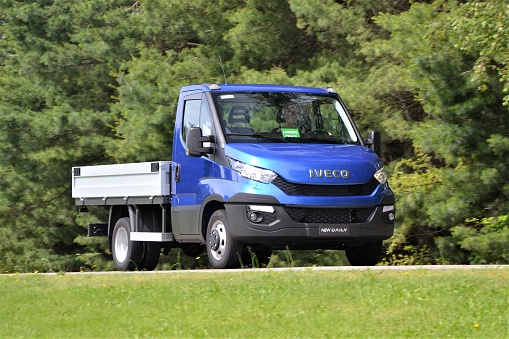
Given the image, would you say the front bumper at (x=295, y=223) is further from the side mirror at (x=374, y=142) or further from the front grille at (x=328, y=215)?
the side mirror at (x=374, y=142)

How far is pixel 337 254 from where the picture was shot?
23.6 meters

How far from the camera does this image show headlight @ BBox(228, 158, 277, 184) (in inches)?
501

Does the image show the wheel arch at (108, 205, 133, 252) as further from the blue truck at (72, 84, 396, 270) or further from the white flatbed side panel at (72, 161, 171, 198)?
the blue truck at (72, 84, 396, 270)

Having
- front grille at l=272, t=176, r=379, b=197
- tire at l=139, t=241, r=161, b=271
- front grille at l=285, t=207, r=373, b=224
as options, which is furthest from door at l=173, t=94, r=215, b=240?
tire at l=139, t=241, r=161, b=271

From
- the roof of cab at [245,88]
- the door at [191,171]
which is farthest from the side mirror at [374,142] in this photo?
the door at [191,171]

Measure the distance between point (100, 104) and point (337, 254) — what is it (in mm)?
12526

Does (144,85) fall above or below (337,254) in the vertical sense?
above

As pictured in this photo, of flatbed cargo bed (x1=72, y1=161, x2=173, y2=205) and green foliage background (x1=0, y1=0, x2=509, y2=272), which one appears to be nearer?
flatbed cargo bed (x1=72, y1=161, x2=173, y2=205)

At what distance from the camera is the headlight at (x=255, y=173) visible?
1272 centimetres

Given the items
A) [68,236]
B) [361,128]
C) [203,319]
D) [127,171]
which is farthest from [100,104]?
[203,319]

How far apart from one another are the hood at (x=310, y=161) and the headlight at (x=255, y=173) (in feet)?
0.15

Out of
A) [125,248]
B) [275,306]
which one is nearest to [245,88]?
[125,248]

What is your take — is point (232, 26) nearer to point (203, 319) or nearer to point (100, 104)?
point (100, 104)

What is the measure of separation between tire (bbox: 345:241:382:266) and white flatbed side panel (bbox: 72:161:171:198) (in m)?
2.61
